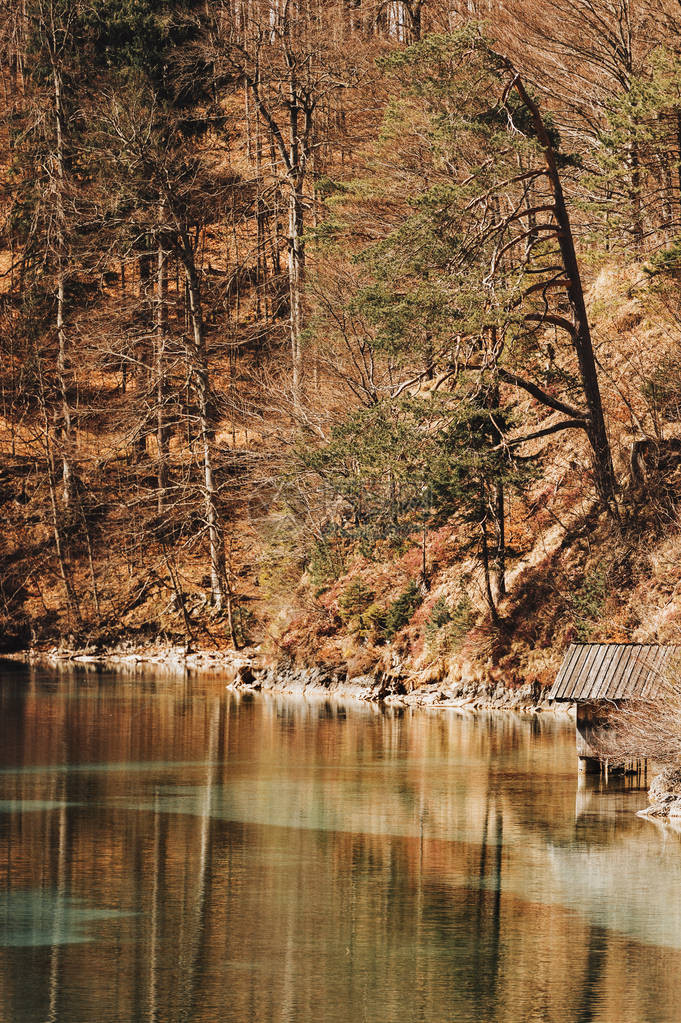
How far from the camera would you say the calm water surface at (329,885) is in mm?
9211

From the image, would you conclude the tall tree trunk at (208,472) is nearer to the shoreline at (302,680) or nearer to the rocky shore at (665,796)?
the shoreline at (302,680)

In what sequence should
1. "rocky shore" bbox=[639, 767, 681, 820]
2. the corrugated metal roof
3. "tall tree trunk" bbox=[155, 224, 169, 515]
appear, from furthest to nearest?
"tall tree trunk" bbox=[155, 224, 169, 515] → the corrugated metal roof → "rocky shore" bbox=[639, 767, 681, 820]

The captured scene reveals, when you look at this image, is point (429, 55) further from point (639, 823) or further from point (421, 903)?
point (421, 903)

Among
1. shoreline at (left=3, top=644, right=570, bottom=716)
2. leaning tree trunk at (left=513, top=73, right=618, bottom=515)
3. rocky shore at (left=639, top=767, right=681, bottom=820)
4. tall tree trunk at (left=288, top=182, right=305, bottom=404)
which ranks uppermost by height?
A: tall tree trunk at (left=288, top=182, right=305, bottom=404)

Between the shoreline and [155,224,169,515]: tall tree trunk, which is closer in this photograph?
the shoreline

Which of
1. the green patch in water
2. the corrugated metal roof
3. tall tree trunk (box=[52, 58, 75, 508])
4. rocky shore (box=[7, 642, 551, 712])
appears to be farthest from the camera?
tall tree trunk (box=[52, 58, 75, 508])

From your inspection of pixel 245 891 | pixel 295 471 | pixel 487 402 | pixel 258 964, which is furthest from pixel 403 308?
pixel 258 964

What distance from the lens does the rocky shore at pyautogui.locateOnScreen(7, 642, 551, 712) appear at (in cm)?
2800

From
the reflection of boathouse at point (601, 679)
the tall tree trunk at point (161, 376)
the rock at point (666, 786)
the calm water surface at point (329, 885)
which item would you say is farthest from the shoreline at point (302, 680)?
the rock at point (666, 786)

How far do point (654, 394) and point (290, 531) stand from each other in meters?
11.2

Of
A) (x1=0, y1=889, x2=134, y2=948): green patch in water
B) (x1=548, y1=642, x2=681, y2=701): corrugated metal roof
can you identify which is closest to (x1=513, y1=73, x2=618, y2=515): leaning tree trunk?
(x1=548, y1=642, x2=681, y2=701): corrugated metal roof

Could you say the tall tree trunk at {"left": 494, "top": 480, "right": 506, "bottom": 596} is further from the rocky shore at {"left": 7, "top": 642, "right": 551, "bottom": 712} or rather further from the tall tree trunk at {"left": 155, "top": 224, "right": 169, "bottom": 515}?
the tall tree trunk at {"left": 155, "top": 224, "right": 169, "bottom": 515}

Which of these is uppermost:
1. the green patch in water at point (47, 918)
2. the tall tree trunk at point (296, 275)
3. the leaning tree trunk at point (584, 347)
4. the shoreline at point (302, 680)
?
the tall tree trunk at point (296, 275)

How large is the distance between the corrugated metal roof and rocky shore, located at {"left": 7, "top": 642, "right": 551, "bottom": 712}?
9.18 metres
